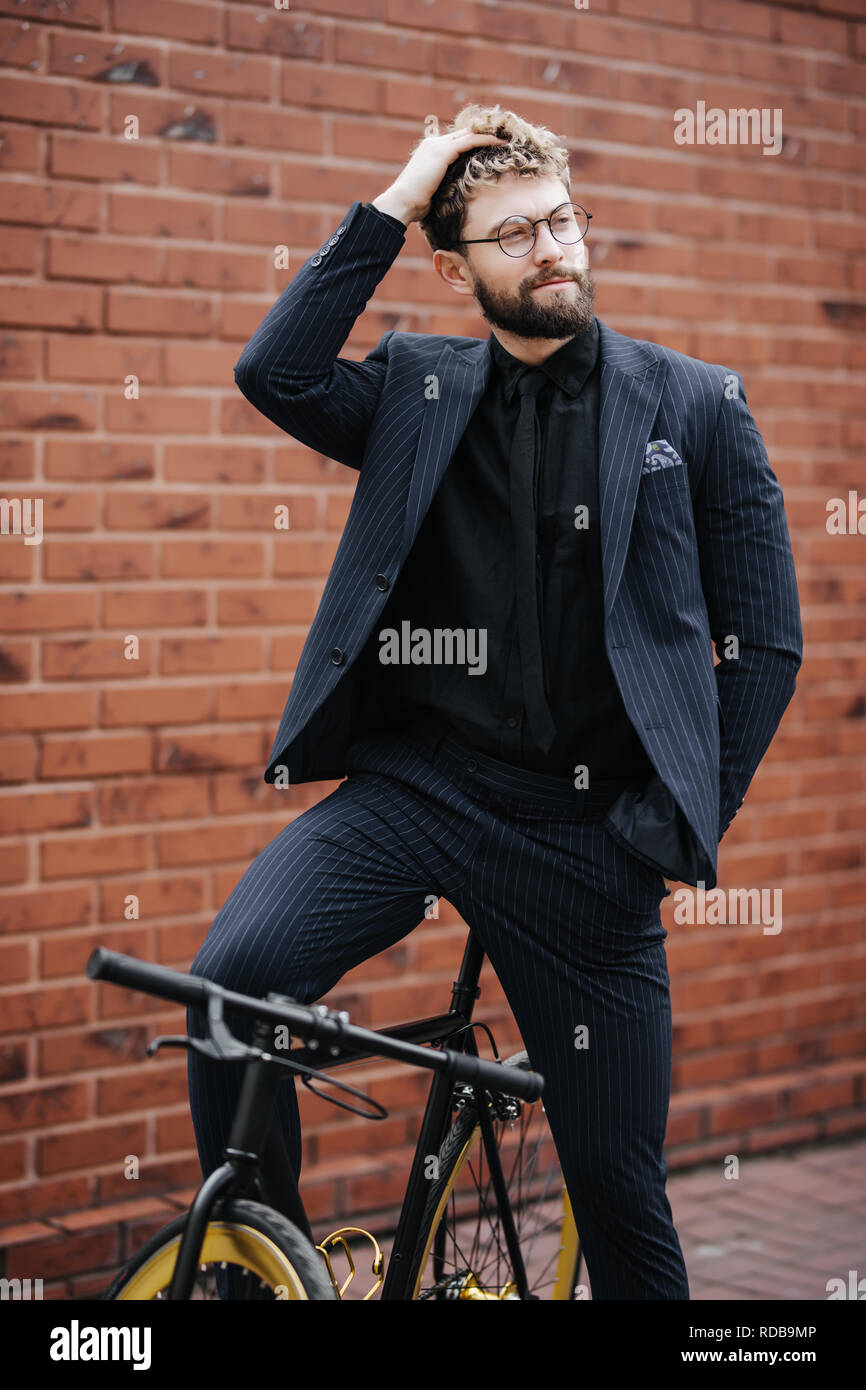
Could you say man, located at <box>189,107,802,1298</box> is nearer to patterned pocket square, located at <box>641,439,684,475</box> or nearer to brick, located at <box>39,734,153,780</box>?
patterned pocket square, located at <box>641,439,684,475</box>

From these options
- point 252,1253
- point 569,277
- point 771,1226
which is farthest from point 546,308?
point 771,1226

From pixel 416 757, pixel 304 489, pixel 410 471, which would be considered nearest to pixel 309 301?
pixel 410 471

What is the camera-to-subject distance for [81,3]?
12.6ft

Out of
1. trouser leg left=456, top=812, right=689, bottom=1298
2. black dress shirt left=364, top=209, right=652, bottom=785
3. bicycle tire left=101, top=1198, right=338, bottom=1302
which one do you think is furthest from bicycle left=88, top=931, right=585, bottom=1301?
black dress shirt left=364, top=209, right=652, bottom=785

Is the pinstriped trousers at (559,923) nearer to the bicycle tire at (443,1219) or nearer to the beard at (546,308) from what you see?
the bicycle tire at (443,1219)

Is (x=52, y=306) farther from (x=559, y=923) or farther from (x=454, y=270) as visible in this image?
(x=559, y=923)

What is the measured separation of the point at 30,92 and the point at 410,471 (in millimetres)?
1798

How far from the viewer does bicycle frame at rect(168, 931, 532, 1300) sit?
6.37 ft

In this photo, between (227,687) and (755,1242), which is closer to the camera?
(227,687)

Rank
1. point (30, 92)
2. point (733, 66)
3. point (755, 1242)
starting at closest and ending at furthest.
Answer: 1. point (30, 92)
2. point (755, 1242)
3. point (733, 66)

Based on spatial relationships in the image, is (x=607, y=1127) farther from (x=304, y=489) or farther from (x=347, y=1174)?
(x=304, y=489)

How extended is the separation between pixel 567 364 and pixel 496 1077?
4.37 feet

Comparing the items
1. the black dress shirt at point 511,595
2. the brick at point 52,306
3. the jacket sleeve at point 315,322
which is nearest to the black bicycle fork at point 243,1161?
the black dress shirt at point 511,595

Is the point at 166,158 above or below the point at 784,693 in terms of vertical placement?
above
